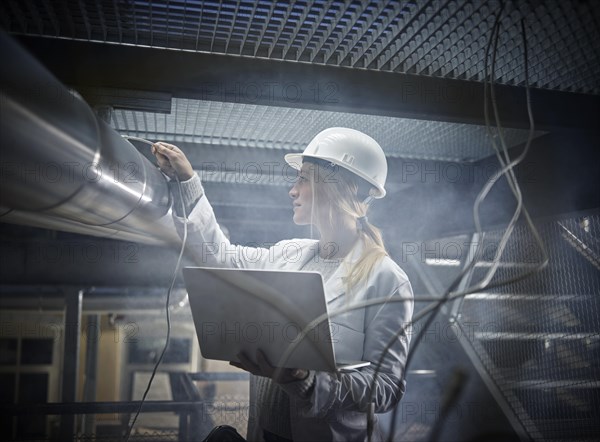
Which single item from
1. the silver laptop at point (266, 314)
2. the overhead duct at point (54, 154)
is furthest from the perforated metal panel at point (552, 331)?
the overhead duct at point (54, 154)

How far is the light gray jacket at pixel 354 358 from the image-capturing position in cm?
114

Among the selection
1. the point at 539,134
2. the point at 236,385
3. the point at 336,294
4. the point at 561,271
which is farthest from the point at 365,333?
the point at 236,385

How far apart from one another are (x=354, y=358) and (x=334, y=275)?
0.82 feet

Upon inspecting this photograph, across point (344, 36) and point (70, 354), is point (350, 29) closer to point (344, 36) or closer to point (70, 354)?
point (344, 36)

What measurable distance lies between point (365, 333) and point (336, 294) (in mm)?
138

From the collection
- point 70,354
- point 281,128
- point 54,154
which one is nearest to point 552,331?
point 281,128

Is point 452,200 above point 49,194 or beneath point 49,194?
above

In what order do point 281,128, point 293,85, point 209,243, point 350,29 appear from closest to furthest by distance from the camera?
point 350,29 < point 293,85 < point 209,243 < point 281,128

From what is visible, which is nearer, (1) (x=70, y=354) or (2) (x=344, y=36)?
(2) (x=344, y=36)

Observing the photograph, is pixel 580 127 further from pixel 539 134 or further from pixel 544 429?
pixel 544 429

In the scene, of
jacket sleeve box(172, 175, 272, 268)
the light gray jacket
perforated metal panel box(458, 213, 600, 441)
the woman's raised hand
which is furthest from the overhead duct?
perforated metal panel box(458, 213, 600, 441)

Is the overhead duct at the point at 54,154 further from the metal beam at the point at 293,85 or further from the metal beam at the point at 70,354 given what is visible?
the metal beam at the point at 70,354

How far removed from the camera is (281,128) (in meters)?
1.74

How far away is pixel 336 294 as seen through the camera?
55.6 inches
